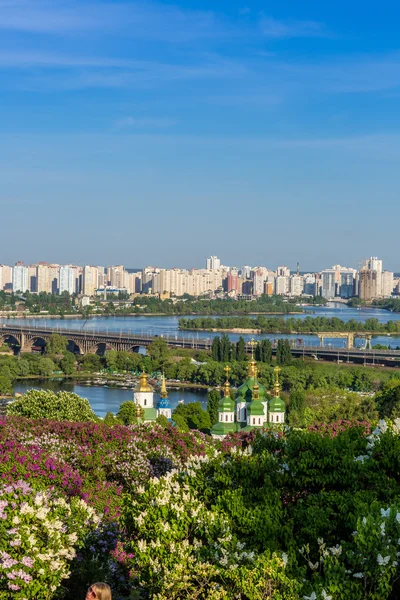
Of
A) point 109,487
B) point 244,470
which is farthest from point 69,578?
point 109,487

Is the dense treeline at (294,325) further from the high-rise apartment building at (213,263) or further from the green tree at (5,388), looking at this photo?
the high-rise apartment building at (213,263)

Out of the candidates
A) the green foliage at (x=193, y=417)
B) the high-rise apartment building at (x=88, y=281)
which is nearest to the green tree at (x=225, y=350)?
the green foliage at (x=193, y=417)

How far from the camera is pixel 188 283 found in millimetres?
68375

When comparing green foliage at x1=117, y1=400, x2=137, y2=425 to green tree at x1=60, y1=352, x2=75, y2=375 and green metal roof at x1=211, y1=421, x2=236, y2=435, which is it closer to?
green metal roof at x1=211, y1=421, x2=236, y2=435

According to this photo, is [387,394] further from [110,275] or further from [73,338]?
[110,275]

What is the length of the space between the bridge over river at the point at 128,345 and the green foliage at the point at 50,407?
16509 millimetres

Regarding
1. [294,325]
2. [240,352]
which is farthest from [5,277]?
[240,352]

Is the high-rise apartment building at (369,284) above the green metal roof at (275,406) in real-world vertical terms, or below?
above

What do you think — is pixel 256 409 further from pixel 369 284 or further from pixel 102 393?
pixel 369 284

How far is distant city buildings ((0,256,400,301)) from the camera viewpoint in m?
67.6

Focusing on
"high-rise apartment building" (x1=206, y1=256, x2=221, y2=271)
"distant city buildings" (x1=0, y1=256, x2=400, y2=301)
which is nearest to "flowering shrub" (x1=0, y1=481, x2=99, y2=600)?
"distant city buildings" (x1=0, y1=256, x2=400, y2=301)

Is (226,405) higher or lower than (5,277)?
lower

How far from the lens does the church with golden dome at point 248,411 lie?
959 centimetres

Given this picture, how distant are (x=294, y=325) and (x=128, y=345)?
522 inches
